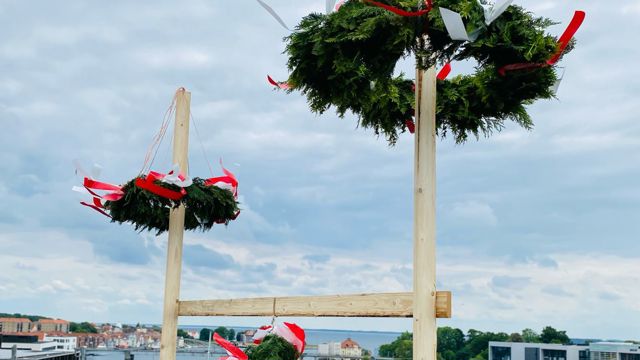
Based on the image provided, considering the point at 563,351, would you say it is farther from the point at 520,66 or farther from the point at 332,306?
the point at 520,66

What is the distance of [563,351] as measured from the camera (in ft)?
133

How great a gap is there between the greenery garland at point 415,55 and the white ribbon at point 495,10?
30mm

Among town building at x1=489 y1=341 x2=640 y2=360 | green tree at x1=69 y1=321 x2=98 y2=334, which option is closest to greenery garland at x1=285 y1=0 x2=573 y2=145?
town building at x1=489 y1=341 x2=640 y2=360

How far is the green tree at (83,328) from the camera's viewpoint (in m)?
68.0

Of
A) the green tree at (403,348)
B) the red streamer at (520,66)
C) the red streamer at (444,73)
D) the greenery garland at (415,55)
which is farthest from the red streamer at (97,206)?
the red streamer at (520,66)

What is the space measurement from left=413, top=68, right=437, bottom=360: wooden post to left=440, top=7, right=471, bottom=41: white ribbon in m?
0.36

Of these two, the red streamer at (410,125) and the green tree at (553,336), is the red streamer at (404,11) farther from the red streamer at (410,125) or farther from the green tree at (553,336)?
the green tree at (553,336)

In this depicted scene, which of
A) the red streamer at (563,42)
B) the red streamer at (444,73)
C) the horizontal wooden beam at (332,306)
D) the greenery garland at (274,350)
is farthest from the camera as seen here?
the red streamer at (444,73)

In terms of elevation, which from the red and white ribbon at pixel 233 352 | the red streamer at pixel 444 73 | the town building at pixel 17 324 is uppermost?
the red streamer at pixel 444 73

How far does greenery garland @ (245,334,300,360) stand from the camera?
3264 mm

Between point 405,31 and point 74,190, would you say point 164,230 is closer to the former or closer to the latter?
point 74,190

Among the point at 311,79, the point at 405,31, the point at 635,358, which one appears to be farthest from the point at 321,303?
the point at 635,358

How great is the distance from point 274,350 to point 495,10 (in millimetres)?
1793

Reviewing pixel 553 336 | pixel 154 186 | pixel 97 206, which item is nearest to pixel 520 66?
pixel 154 186
